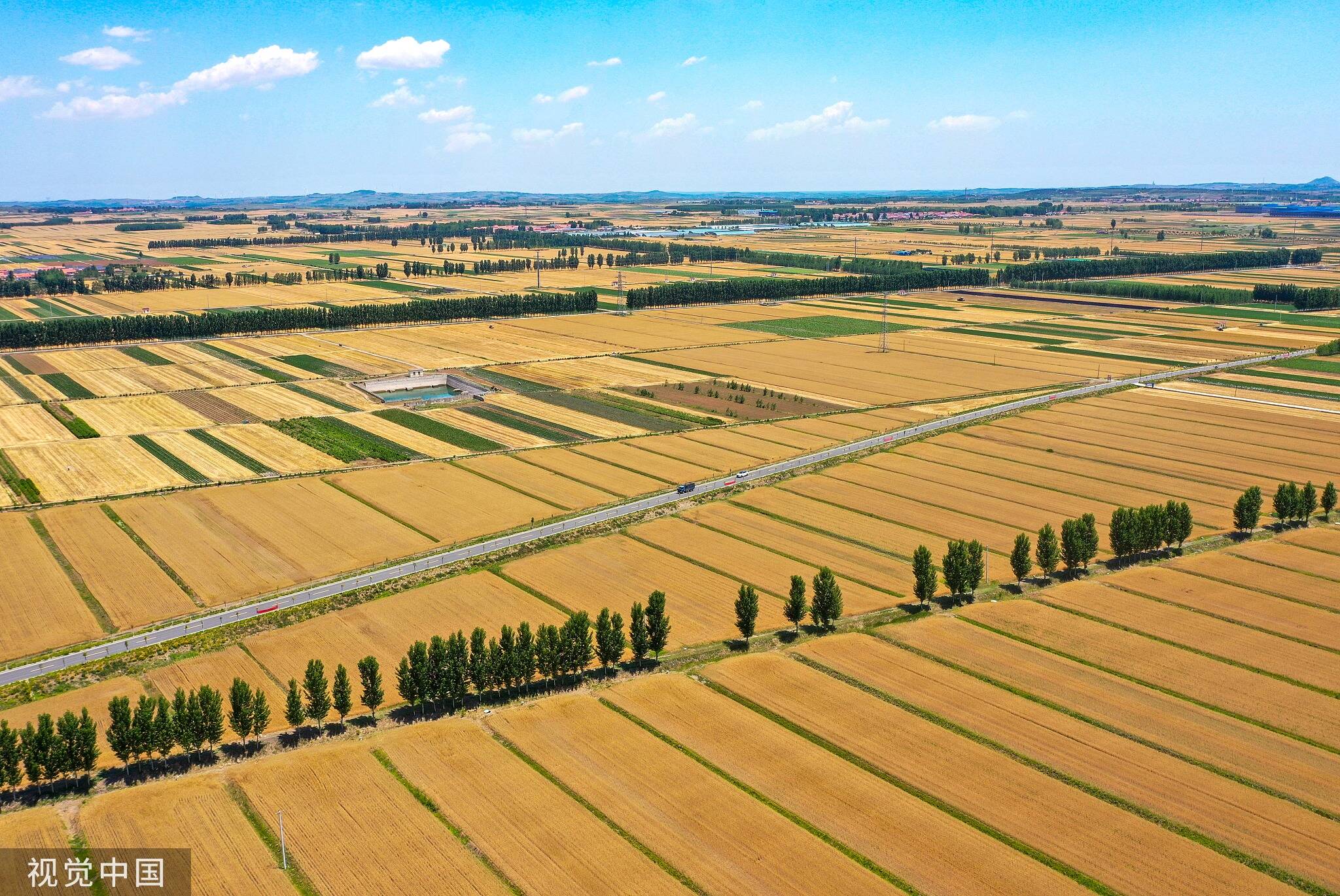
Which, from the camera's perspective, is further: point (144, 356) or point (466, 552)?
point (144, 356)

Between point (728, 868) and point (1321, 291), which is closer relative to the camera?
point (728, 868)

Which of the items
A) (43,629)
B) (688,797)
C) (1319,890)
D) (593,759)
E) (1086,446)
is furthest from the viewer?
(1086,446)

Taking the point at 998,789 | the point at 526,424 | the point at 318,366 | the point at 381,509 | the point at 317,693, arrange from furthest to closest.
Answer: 1. the point at 318,366
2. the point at 526,424
3. the point at 381,509
4. the point at 317,693
5. the point at 998,789

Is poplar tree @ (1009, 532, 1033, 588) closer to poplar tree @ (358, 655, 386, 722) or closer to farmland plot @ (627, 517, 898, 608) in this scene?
farmland plot @ (627, 517, 898, 608)

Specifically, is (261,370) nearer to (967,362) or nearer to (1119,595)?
(967,362)

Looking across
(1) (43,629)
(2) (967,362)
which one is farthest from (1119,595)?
(2) (967,362)

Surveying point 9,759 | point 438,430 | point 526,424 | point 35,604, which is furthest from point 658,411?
point 9,759

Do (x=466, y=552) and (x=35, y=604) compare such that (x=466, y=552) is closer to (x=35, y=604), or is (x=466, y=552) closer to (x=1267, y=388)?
(x=35, y=604)
